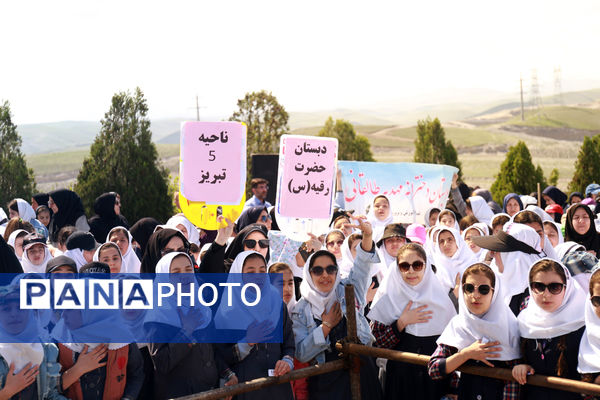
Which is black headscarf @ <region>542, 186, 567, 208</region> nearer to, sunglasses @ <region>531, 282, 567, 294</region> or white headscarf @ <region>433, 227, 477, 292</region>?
white headscarf @ <region>433, 227, 477, 292</region>

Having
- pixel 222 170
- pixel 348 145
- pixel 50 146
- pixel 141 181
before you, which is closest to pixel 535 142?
pixel 348 145

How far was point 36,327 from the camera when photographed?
3482 mm

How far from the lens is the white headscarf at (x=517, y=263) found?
4.38 m

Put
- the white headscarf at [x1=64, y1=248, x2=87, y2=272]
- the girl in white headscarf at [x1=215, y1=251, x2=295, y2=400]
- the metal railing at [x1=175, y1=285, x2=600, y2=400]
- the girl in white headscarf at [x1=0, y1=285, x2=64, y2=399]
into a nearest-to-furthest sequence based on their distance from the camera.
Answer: the metal railing at [x1=175, y1=285, x2=600, y2=400]
the girl in white headscarf at [x1=0, y1=285, x2=64, y2=399]
the girl in white headscarf at [x1=215, y1=251, x2=295, y2=400]
the white headscarf at [x1=64, y1=248, x2=87, y2=272]

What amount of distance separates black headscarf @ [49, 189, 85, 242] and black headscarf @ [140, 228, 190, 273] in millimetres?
3654

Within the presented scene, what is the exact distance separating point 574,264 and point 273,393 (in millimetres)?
2133

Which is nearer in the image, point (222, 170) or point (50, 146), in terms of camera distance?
point (222, 170)

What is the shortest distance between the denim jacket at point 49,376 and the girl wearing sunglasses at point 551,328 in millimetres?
2358

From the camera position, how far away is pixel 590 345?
127 inches

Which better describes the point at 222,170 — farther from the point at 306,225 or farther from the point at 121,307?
the point at 121,307

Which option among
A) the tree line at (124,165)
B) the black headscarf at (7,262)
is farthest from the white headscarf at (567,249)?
the tree line at (124,165)

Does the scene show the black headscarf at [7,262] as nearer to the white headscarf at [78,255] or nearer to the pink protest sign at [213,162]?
the white headscarf at [78,255]

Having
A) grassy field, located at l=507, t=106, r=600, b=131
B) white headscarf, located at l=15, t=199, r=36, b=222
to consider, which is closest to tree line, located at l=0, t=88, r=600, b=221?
white headscarf, located at l=15, t=199, r=36, b=222

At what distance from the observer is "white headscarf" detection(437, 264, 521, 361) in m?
3.51
